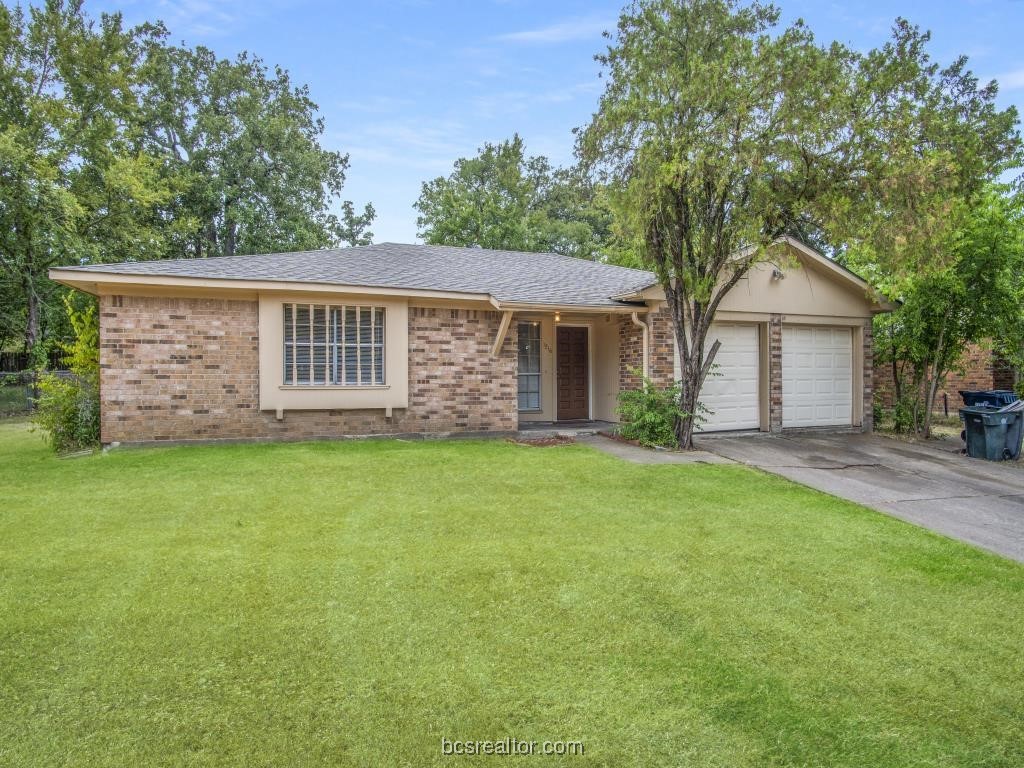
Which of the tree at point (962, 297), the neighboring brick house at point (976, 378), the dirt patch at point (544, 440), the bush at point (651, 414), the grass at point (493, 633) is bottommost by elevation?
the grass at point (493, 633)

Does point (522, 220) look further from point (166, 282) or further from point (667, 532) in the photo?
point (667, 532)

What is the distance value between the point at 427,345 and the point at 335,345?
1552 mm

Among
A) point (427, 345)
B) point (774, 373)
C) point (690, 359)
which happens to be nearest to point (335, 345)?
point (427, 345)

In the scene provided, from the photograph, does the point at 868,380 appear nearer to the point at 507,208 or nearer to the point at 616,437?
the point at 616,437

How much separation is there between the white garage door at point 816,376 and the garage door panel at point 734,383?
2.21 feet

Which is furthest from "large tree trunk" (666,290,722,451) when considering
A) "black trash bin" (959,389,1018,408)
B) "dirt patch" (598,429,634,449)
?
"black trash bin" (959,389,1018,408)

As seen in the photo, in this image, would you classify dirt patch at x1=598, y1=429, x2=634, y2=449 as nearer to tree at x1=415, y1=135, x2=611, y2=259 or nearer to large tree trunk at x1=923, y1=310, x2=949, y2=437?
large tree trunk at x1=923, y1=310, x2=949, y2=437

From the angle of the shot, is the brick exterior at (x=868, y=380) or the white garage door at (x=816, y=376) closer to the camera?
the white garage door at (x=816, y=376)

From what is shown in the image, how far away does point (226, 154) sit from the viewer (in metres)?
26.1

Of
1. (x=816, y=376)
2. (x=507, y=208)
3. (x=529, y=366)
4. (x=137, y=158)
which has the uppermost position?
(x=137, y=158)

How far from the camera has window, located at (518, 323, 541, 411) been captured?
1211cm

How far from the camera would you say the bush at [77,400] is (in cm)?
905

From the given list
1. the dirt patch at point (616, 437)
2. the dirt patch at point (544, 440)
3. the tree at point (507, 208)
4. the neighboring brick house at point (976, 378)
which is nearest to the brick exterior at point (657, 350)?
the dirt patch at point (616, 437)

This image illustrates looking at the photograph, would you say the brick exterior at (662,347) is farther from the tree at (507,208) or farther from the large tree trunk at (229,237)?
the large tree trunk at (229,237)
